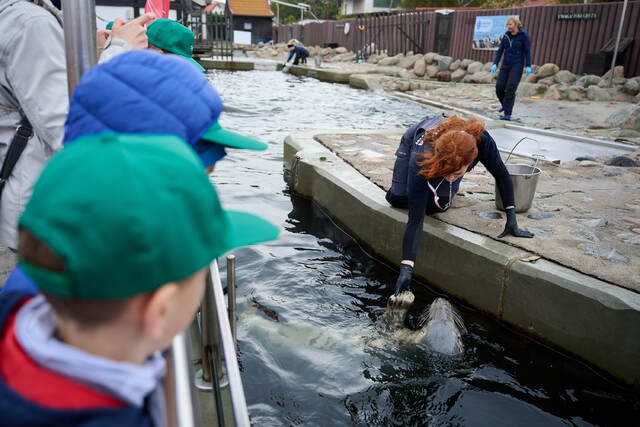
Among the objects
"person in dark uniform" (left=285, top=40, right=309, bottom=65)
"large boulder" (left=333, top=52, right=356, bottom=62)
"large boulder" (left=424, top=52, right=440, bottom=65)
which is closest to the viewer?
"large boulder" (left=424, top=52, right=440, bottom=65)

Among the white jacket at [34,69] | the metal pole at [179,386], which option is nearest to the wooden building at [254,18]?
the white jacket at [34,69]

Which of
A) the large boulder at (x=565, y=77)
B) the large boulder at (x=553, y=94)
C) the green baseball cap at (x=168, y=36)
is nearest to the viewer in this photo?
the green baseball cap at (x=168, y=36)

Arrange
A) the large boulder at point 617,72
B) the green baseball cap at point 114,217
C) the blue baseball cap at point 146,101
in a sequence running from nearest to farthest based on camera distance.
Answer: the green baseball cap at point 114,217
the blue baseball cap at point 146,101
the large boulder at point 617,72

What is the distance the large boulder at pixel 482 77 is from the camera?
58.5ft

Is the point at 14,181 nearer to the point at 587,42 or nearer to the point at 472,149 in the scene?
the point at 472,149

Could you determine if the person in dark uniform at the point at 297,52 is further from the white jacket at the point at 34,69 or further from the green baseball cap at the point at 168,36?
the white jacket at the point at 34,69

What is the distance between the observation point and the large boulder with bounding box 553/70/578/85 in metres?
15.1

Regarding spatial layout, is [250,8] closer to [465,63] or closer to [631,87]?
[465,63]

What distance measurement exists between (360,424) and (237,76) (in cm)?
2029

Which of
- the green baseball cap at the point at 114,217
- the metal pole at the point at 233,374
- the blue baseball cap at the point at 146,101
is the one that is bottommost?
the metal pole at the point at 233,374

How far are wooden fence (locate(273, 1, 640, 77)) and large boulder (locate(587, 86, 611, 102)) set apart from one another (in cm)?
217

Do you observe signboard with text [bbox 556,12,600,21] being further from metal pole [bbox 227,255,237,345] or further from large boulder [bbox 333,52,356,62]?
metal pole [bbox 227,255,237,345]

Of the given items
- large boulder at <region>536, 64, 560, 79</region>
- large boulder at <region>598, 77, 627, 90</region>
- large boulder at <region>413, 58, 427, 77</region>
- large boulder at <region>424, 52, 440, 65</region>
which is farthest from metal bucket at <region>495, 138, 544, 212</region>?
large boulder at <region>424, 52, 440, 65</region>

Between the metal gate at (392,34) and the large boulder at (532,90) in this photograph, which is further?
the metal gate at (392,34)
